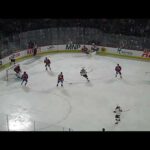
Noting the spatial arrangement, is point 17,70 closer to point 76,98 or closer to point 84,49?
point 76,98

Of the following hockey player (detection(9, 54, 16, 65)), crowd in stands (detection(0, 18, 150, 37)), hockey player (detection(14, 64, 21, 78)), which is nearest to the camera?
hockey player (detection(14, 64, 21, 78))

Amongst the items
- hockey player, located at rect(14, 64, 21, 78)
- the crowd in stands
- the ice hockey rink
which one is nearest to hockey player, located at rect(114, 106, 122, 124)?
the ice hockey rink

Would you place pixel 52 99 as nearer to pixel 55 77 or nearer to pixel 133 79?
pixel 55 77

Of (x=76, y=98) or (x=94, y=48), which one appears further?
(x=94, y=48)

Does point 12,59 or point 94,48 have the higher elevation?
point 94,48

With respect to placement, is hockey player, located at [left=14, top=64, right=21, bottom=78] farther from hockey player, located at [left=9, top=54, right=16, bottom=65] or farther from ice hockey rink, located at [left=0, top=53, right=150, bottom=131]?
hockey player, located at [left=9, top=54, right=16, bottom=65]

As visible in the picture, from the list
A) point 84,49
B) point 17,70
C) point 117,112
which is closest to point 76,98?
point 117,112

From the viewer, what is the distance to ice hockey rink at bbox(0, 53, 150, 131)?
14.7m

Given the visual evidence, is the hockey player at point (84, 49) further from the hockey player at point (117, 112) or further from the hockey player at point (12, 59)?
the hockey player at point (117, 112)

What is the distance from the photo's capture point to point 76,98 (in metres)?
17.5

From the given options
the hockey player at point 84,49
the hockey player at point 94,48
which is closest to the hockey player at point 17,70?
the hockey player at point 84,49

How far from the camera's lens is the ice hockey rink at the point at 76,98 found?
14742 millimetres

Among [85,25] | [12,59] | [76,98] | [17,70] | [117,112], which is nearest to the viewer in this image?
[117,112]
